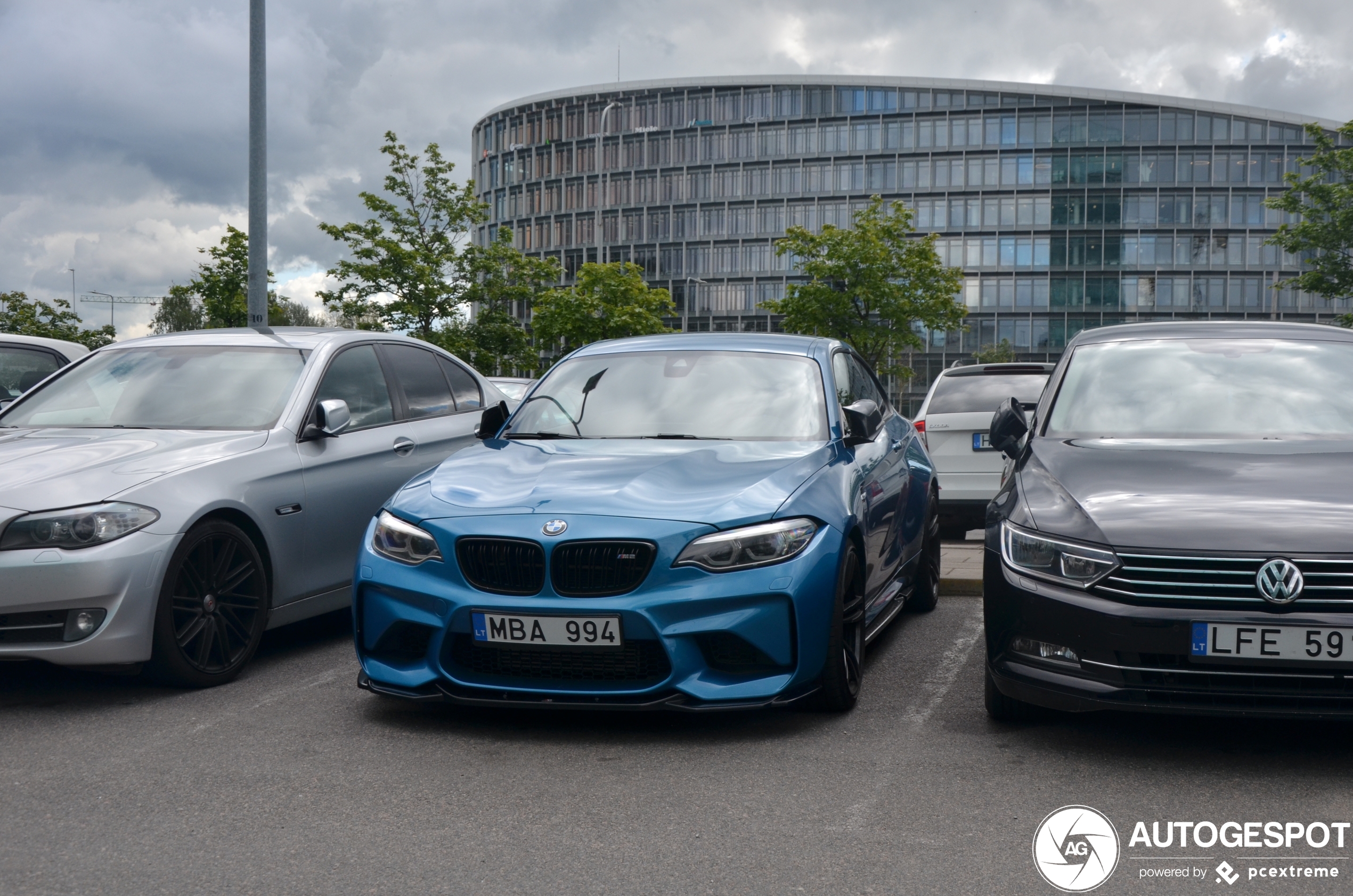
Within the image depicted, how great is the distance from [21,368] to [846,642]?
6.26m

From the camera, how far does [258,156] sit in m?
13.1

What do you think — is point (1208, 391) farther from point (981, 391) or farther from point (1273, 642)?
point (981, 391)

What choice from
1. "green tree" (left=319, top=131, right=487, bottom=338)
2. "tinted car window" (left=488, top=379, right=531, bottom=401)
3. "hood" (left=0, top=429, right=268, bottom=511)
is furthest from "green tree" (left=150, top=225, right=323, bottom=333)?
"hood" (left=0, top=429, right=268, bottom=511)

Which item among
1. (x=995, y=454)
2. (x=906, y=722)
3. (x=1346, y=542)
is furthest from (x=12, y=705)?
(x=995, y=454)

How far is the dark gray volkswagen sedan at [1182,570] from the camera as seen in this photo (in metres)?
4.16

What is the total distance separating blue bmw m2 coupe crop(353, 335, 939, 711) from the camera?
4688 mm

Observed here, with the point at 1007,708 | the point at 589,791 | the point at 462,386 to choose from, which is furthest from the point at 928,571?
the point at 589,791

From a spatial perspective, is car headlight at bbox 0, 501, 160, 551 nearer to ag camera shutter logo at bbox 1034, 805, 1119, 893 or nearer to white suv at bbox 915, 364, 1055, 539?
ag camera shutter logo at bbox 1034, 805, 1119, 893

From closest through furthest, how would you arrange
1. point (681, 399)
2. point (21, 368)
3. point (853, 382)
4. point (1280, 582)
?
point (1280, 582), point (681, 399), point (853, 382), point (21, 368)

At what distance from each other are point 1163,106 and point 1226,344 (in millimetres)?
82200

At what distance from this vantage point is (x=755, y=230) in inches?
3381

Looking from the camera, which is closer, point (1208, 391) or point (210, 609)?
point (1208, 391)

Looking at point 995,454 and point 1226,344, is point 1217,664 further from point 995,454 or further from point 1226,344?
point 995,454

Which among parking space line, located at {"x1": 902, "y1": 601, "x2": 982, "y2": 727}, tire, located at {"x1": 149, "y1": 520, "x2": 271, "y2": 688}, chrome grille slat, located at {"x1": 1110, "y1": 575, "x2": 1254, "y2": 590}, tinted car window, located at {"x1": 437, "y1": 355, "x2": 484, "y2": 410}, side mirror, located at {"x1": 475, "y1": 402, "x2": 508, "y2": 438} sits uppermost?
tinted car window, located at {"x1": 437, "y1": 355, "x2": 484, "y2": 410}
